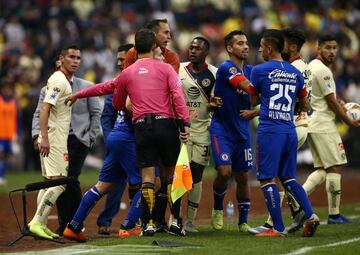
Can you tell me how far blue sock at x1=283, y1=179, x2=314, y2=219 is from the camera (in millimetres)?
12477

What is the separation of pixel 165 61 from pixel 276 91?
64.3 inches

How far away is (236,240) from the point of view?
12.3 metres

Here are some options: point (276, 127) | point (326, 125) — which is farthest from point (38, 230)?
point (326, 125)

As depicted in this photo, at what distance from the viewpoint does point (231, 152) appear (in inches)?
533

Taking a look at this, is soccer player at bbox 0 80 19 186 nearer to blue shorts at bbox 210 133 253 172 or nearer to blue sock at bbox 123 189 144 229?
blue shorts at bbox 210 133 253 172

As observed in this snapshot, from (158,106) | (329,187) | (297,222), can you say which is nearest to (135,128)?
(158,106)

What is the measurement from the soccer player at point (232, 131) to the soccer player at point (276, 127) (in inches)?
32.0

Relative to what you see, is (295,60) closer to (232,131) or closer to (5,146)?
(232,131)

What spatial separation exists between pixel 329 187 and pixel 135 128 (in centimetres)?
367

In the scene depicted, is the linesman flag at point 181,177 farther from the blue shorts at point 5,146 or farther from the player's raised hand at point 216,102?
the blue shorts at point 5,146

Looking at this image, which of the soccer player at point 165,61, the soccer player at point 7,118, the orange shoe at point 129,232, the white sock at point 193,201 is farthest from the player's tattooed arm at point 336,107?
the soccer player at point 7,118

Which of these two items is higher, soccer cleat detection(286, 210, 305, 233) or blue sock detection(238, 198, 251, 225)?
blue sock detection(238, 198, 251, 225)

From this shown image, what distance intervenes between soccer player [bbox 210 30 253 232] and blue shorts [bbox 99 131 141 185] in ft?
3.66

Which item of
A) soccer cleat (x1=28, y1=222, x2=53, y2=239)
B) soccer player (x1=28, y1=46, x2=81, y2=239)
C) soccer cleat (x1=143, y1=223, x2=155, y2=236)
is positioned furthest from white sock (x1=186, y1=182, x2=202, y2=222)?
soccer cleat (x1=28, y1=222, x2=53, y2=239)
